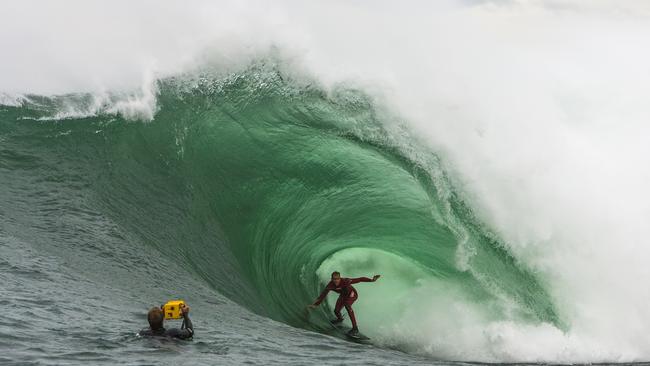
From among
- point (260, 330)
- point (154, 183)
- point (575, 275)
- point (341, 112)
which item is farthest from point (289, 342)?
point (341, 112)

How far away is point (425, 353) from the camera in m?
10.4

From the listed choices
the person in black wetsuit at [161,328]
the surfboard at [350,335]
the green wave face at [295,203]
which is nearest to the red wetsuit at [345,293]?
the surfboard at [350,335]

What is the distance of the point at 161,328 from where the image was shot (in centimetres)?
796

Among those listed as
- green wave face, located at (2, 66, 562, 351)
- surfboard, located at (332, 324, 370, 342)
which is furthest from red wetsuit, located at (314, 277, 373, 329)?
green wave face, located at (2, 66, 562, 351)

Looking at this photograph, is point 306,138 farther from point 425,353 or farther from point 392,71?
point 425,353

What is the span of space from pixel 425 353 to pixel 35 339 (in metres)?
5.04

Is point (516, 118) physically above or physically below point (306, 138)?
above

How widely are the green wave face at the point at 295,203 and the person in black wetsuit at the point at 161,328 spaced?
2.20 metres

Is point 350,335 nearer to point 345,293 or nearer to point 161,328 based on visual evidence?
point 345,293

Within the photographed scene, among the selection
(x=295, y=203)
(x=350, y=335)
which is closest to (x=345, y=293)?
(x=350, y=335)

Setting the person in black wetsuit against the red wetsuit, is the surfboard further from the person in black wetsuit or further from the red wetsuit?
the person in black wetsuit

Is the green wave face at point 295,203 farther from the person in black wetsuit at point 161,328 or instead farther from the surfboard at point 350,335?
the person in black wetsuit at point 161,328

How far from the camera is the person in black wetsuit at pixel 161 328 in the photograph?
25.7 feet

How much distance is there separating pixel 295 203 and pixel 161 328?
517cm
